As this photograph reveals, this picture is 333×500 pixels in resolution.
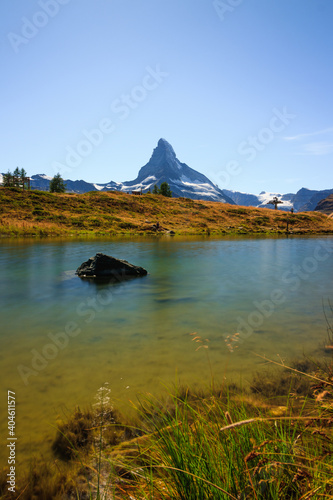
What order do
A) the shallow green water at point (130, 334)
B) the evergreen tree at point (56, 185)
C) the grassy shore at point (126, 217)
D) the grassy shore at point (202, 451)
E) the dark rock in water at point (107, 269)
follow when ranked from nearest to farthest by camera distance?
the grassy shore at point (202, 451) → the shallow green water at point (130, 334) → the dark rock in water at point (107, 269) → the grassy shore at point (126, 217) → the evergreen tree at point (56, 185)

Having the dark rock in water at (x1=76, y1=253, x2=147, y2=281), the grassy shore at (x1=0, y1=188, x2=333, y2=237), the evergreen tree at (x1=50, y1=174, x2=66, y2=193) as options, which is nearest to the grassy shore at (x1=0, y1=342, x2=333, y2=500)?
the dark rock in water at (x1=76, y1=253, x2=147, y2=281)

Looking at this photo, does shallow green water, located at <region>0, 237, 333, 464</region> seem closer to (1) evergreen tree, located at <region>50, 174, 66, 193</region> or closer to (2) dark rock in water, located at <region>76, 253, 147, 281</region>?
(2) dark rock in water, located at <region>76, 253, 147, 281</region>

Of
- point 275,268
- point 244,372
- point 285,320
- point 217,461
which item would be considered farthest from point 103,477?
point 275,268

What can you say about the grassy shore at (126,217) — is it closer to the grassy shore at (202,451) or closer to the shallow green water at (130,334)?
the shallow green water at (130,334)

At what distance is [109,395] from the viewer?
4508mm

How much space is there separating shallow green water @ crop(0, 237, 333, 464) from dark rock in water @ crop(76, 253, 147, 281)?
45.7 inches

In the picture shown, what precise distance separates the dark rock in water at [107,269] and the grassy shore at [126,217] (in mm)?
33873

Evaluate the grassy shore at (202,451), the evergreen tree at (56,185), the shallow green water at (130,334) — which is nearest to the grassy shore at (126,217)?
the evergreen tree at (56,185)

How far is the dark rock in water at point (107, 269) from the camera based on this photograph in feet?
51.6

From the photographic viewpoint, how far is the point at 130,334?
7.27m

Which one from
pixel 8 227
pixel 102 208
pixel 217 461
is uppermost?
pixel 102 208

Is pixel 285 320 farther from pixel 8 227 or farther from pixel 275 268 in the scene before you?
pixel 8 227

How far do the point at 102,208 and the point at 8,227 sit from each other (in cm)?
2822

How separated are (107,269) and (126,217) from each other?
2116 inches
